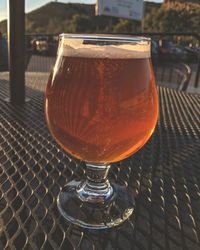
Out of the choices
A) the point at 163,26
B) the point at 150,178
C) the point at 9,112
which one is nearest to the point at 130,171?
the point at 150,178

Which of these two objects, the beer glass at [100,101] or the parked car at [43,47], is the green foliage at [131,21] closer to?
the parked car at [43,47]

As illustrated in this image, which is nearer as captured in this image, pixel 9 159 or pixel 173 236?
pixel 173 236

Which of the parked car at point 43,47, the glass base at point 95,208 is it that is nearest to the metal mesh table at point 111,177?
the glass base at point 95,208

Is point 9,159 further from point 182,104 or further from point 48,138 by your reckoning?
point 182,104

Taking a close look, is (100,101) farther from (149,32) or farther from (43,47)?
(43,47)

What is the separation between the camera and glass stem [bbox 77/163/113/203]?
42 cm

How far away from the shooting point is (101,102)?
1.16 ft

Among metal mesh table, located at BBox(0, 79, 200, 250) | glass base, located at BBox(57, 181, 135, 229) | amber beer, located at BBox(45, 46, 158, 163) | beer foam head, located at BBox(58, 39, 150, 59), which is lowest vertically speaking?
glass base, located at BBox(57, 181, 135, 229)

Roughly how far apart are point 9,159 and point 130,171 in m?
0.19

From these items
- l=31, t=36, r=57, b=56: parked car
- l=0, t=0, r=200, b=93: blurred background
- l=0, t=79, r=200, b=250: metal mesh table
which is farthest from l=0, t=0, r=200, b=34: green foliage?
l=0, t=79, r=200, b=250: metal mesh table

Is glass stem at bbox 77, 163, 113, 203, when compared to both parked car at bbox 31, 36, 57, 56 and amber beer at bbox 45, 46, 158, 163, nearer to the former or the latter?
Answer: amber beer at bbox 45, 46, 158, 163

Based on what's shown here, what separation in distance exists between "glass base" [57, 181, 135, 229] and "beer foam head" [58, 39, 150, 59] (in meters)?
0.18

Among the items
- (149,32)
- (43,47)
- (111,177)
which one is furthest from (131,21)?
(111,177)

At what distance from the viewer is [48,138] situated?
1.97 feet
